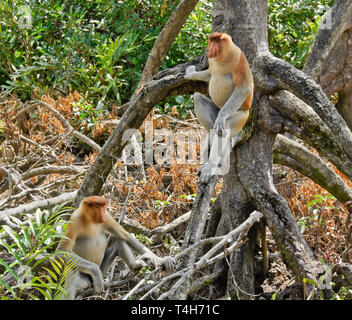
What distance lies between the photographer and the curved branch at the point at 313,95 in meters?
3.17

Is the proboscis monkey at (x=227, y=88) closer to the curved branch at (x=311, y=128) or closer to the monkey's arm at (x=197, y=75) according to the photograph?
the monkey's arm at (x=197, y=75)

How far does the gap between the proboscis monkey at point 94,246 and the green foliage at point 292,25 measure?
3890mm

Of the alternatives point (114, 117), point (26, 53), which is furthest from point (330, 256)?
point (26, 53)

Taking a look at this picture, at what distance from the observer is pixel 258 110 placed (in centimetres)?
369

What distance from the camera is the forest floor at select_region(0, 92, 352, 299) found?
14.0 ft

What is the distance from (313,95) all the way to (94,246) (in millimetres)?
1693

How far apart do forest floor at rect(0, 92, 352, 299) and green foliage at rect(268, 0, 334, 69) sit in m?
1.72

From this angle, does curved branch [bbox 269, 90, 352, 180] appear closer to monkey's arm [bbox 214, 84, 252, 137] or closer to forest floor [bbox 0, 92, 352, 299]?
monkey's arm [bbox 214, 84, 252, 137]

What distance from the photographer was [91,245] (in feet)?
12.0

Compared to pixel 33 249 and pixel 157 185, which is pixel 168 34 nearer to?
pixel 157 185

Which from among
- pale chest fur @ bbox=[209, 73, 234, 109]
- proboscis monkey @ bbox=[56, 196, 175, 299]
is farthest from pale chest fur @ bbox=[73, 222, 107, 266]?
pale chest fur @ bbox=[209, 73, 234, 109]

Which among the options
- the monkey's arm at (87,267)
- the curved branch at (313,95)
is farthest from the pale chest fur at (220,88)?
the monkey's arm at (87,267)

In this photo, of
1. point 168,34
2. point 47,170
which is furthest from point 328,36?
point 47,170
